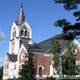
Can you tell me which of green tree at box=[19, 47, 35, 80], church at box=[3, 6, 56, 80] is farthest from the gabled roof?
green tree at box=[19, 47, 35, 80]

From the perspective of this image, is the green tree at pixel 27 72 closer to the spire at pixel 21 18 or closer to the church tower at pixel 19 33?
the church tower at pixel 19 33

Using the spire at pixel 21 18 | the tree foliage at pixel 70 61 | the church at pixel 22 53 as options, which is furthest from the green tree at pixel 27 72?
the spire at pixel 21 18

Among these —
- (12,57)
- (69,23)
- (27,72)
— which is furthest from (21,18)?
(69,23)

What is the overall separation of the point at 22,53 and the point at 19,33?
19.1 metres

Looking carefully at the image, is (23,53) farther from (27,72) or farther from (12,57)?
(27,72)

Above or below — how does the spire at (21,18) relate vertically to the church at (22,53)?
above

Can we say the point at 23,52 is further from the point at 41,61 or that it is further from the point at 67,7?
the point at 67,7

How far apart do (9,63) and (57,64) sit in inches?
1344

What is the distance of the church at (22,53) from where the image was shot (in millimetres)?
77125

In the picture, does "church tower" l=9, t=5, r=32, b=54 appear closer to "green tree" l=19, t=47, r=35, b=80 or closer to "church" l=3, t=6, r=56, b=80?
"church" l=3, t=6, r=56, b=80

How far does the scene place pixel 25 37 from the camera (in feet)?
328

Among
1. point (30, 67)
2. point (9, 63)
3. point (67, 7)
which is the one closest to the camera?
point (67, 7)

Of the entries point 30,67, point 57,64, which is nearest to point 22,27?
point 57,64

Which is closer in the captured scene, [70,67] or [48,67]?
[70,67]
